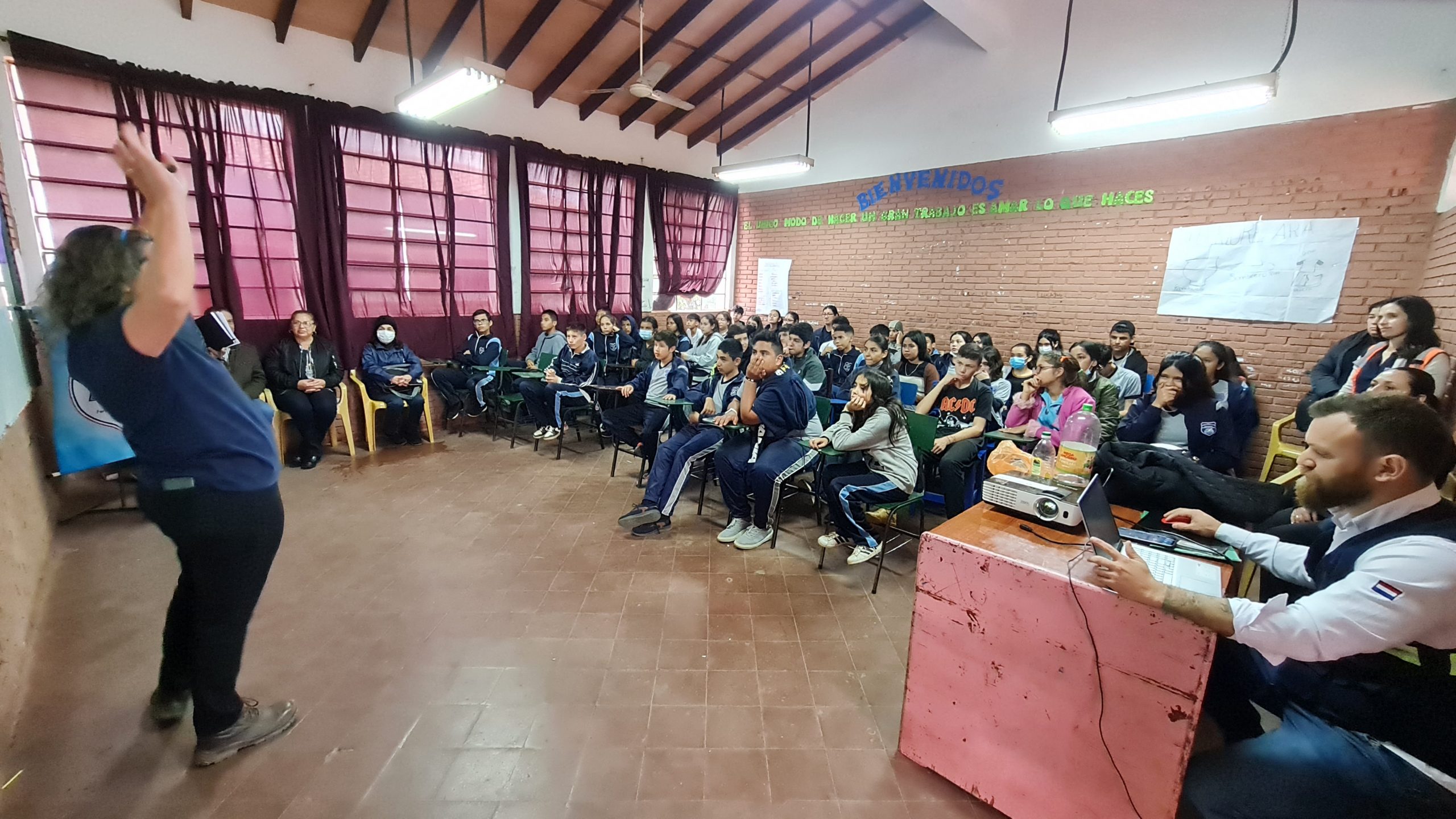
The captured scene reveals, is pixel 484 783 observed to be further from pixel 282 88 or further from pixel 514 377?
pixel 282 88

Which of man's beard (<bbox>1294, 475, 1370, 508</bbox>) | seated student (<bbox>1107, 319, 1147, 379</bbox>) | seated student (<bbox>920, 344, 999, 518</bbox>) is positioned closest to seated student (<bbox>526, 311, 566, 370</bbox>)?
seated student (<bbox>920, 344, 999, 518</bbox>)

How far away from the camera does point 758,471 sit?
3484mm

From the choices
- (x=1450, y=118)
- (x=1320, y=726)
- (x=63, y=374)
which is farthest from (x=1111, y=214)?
(x=63, y=374)

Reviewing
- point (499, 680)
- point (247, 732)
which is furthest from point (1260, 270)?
point (247, 732)

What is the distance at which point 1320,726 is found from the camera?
4.55ft

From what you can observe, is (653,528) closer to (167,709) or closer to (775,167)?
(167,709)

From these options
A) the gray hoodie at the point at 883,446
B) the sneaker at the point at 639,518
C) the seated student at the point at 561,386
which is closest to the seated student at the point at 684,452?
the sneaker at the point at 639,518

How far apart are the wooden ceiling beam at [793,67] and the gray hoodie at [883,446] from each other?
16.5ft

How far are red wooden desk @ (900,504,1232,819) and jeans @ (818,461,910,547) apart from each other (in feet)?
4.05

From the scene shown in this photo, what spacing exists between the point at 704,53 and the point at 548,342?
3.57 meters

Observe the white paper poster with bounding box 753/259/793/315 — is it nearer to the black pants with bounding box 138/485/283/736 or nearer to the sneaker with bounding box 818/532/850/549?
the sneaker with bounding box 818/532/850/549

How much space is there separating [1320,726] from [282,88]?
23.5 feet

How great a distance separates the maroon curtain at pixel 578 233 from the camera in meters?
6.45

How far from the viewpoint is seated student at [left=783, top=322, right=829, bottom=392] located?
5.31 meters
